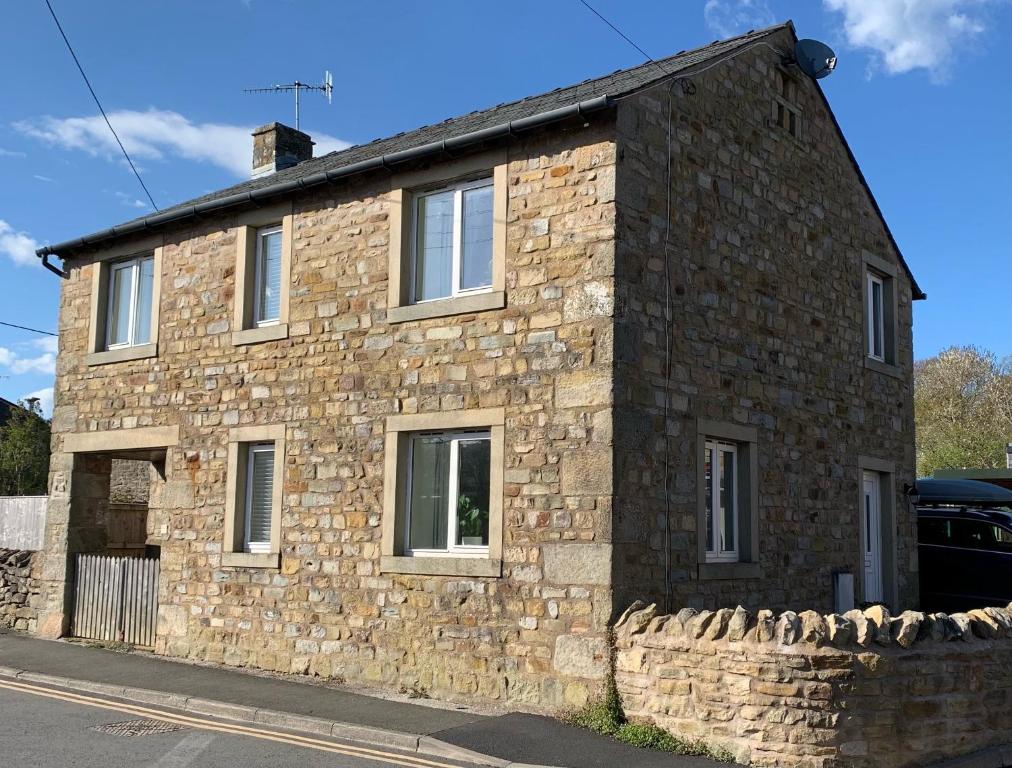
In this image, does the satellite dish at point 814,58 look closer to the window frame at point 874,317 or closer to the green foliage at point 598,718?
the window frame at point 874,317

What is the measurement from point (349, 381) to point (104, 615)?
5.43 meters

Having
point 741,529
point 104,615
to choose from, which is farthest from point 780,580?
point 104,615

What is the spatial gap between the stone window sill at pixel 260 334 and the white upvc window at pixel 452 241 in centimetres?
185

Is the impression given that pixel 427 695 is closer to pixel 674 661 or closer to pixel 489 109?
pixel 674 661

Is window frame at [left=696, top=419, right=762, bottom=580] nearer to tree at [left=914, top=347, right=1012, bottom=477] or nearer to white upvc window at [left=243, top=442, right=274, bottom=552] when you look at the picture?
white upvc window at [left=243, top=442, right=274, bottom=552]

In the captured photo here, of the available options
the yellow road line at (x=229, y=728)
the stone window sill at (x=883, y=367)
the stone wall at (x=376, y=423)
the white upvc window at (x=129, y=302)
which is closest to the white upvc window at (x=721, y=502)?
the stone wall at (x=376, y=423)

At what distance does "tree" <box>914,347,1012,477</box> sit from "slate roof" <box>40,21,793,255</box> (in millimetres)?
28315

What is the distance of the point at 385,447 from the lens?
36.8 ft

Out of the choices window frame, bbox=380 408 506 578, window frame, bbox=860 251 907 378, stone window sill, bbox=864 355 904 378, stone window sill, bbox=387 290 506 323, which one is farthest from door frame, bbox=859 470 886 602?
stone window sill, bbox=387 290 506 323

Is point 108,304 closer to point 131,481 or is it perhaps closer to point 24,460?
point 131,481

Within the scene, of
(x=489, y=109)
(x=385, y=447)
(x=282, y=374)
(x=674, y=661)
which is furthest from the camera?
(x=489, y=109)

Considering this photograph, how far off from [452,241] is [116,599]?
6923 mm

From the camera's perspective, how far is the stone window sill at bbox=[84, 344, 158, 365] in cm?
1385

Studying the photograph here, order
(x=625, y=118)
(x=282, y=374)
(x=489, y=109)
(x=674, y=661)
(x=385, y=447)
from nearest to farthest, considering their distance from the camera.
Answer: (x=674, y=661)
(x=625, y=118)
(x=385, y=447)
(x=282, y=374)
(x=489, y=109)
